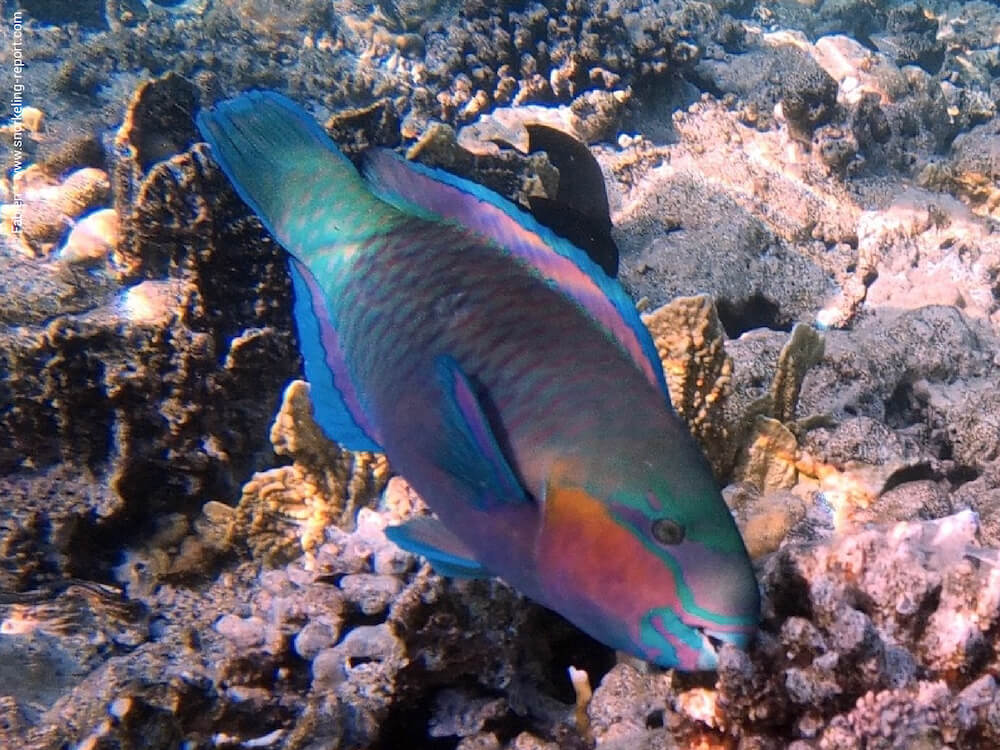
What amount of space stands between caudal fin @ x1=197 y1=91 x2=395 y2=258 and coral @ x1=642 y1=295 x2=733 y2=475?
4.07ft

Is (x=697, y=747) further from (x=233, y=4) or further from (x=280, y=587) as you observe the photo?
(x=233, y=4)

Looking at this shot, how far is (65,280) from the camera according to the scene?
12.4 feet

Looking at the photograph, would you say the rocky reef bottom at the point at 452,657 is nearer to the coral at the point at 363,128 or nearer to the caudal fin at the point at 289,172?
the caudal fin at the point at 289,172

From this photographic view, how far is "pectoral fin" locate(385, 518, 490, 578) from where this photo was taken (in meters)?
1.39

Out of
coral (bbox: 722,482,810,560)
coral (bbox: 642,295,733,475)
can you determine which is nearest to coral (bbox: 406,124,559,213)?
coral (bbox: 642,295,733,475)

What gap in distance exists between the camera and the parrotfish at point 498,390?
1148 mm

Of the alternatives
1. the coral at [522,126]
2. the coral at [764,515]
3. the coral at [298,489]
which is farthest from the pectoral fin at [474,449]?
the coral at [522,126]

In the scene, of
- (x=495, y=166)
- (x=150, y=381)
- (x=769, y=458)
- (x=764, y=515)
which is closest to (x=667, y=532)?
(x=764, y=515)

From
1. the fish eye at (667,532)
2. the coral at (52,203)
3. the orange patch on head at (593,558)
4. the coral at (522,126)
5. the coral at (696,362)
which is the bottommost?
the coral at (52,203)

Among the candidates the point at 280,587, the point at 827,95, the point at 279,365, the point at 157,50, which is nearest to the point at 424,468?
the point at 280,587

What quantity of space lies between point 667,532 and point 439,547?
0.50 m

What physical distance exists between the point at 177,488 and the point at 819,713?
2753 millimetres

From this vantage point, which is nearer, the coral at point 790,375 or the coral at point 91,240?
the coral at point 790,375

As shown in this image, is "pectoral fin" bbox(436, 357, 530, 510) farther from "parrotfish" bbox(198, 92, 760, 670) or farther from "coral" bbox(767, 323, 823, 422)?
"coral" bbox(767, 323, 823, 422)
